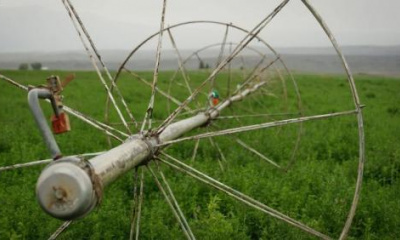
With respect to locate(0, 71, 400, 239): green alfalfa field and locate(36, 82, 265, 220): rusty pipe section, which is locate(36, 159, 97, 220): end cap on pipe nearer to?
locate(36, 82, 265, 220): rusty pipe section

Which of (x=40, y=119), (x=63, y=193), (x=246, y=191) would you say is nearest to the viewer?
(x=63, y=193)

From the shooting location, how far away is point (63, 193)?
5.57 feet

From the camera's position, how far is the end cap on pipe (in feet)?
5.57

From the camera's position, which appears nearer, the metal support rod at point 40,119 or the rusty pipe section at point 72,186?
the rusty pipe section at point 72,186

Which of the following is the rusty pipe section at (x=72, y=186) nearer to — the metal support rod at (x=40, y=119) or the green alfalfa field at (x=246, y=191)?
the metal support rod at (x=40, y=119)

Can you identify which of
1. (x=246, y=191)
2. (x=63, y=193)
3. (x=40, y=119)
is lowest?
(x=246, y=191)

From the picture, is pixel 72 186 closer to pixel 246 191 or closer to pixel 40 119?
pixel 40 119

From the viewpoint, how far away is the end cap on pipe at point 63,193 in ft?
5.57

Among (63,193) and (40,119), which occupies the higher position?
(40,119)

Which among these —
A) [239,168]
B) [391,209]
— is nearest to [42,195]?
[391,209]

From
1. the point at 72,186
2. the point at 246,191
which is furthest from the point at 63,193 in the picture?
the point at 246,191

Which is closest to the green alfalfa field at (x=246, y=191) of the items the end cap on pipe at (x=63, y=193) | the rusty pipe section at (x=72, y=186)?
the rusty pipe section at (x=72, y=186)

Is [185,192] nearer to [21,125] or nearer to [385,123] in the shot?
[21,125]

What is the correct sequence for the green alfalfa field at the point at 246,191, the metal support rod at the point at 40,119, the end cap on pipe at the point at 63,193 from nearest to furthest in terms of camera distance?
the end cap on pipe at the point at 63,193 < the metal support rod at the point at 40,119 < the green alfalfa field at the point at 246,191
